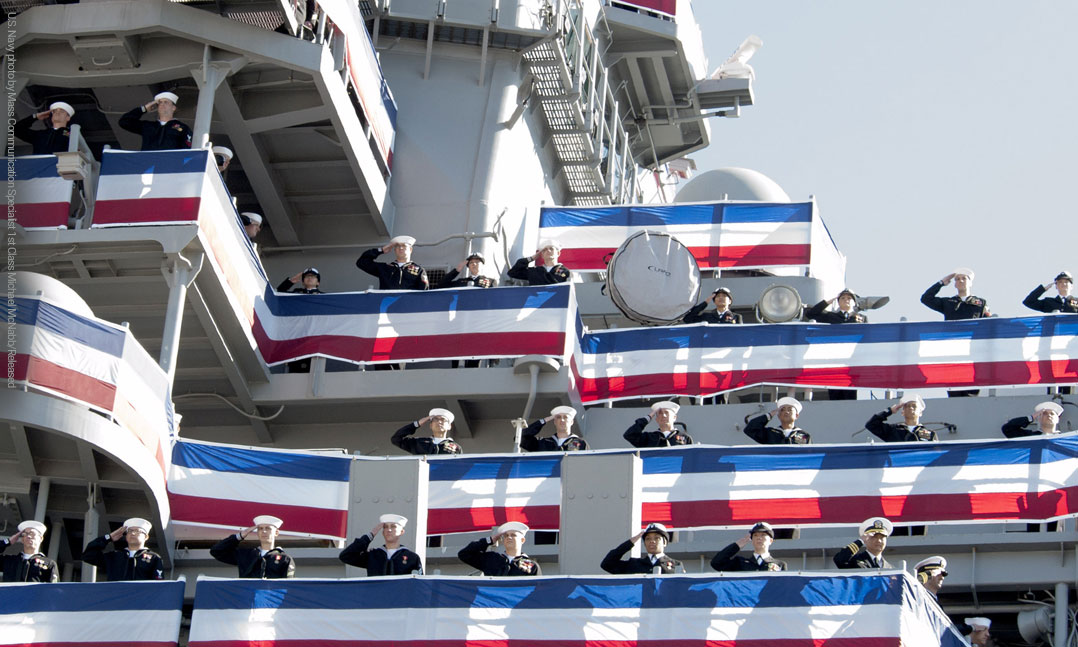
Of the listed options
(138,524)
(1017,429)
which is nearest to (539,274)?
(1017,429)

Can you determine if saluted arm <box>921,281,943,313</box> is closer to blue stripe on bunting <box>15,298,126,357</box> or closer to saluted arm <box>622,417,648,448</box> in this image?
saluted arm <box>622,417,648,448</box>

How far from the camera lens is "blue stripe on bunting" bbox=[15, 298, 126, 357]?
17.0 m

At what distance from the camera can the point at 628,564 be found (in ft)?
52.9

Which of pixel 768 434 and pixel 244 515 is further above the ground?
pixel 768 434

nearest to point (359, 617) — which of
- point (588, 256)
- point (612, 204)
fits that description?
point (588, 256)

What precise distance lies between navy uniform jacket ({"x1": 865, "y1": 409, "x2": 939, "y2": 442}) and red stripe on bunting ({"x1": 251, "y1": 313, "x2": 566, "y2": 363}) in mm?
3315

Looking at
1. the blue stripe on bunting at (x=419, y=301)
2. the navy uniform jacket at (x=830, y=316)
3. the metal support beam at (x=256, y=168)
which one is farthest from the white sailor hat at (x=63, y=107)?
the navy uniform jacket at (x=830, y=316)

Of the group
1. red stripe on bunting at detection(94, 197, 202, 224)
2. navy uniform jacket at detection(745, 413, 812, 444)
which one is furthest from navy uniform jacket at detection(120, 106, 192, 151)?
navy uniform jacket at detection(745, 413, 812, 444)

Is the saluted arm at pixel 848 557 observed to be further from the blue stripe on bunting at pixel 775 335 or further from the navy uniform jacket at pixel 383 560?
the blue stripe on bunting at pixel 775 335

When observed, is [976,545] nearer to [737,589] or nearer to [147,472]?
[737,589]

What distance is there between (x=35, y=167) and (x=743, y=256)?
349 inches

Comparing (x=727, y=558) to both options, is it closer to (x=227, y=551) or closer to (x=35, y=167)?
(x=227, y=551)

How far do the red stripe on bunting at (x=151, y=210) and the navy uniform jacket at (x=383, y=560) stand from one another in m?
4.56

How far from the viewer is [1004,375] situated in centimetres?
2133
